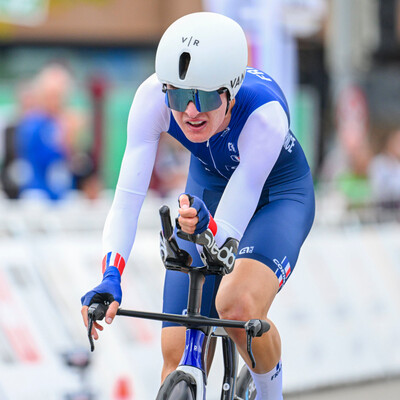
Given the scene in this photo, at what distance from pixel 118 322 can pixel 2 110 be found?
349 inches

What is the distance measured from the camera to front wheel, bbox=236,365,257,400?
543 cm

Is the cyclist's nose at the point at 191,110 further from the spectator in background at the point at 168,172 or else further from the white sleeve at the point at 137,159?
the spectator in background at the point at 168,172

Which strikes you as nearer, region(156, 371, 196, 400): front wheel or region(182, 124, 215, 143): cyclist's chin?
region(156, 371, 196, 400): front wheel

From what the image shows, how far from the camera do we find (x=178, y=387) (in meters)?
4.65

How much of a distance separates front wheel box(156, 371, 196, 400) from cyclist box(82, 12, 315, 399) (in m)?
0.36

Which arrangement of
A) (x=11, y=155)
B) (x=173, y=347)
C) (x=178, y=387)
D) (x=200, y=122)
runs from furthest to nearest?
(x=11, y=155), (x=173, y=347), (x=200, y=122), (x=178, y=387)

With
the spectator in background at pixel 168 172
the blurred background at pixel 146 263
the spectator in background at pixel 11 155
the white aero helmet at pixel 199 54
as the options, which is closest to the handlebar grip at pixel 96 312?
the white aero helmet at pixel 199 54

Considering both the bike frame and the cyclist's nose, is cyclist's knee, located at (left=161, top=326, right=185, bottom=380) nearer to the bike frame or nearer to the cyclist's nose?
the bike frame

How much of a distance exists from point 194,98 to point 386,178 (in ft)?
31.6

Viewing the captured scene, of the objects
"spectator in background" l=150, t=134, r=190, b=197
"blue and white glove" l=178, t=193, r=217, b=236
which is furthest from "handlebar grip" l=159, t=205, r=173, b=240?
"spectator in background" l=150, t=134, r=190, b=197

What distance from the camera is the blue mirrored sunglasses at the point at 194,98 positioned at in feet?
15.2

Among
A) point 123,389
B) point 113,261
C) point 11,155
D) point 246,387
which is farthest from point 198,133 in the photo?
point 11,155

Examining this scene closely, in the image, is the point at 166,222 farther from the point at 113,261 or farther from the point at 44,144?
the point at 44,144

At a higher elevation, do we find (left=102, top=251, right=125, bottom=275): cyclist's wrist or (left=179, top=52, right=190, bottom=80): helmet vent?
(left=179, top=52, right=190, bottom=80): helmet vent
